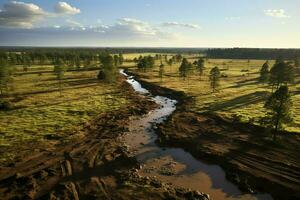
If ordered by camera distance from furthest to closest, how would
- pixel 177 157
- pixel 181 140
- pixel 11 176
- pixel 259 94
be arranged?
A: pixel 259 94, pixel 181 140, pixel 177 157, pixel 11 176

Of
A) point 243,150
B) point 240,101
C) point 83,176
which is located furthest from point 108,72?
point 83,176

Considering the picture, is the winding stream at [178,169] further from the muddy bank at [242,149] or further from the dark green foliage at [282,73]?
the dark green foliage at [282,73]

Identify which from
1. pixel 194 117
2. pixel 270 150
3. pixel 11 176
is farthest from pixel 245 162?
pixel 11 176

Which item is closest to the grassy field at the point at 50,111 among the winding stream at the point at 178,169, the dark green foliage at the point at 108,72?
the dark green foliage at the point at 108,72

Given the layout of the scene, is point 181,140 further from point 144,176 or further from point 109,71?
point 109,71

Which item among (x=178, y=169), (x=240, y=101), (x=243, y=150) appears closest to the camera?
(x=178, y=169)

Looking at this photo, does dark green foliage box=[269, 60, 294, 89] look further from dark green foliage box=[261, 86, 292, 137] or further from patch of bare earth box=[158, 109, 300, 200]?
dark green foliage box=[261, 86, 292, 137]

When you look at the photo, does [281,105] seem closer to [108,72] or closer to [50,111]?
[50,111]
